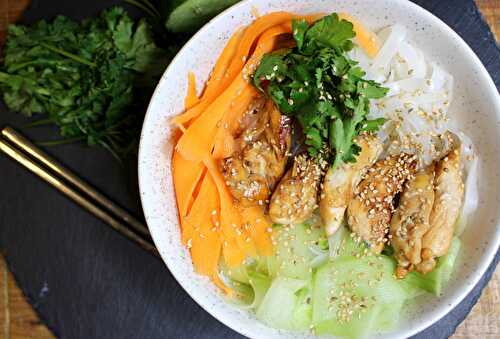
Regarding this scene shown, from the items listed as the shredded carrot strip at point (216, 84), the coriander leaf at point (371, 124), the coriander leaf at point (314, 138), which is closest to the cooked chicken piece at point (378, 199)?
the coriander leaf at point (371, 124)

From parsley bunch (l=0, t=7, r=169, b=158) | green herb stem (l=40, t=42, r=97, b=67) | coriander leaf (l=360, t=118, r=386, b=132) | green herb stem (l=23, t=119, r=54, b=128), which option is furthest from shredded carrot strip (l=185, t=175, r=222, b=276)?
green herb stem (l=23, t=119, r=54, b=128)

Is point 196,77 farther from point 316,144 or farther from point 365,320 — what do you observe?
point 365,320

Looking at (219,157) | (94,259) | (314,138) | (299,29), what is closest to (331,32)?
(299,29)

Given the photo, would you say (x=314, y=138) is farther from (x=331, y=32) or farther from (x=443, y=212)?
(x=443, y=212)

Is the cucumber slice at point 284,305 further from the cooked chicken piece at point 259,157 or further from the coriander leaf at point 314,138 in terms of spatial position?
the coriander leaf at point 314,138

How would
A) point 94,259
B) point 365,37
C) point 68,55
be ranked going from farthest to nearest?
point 94,259, point 68,55, point 365,37

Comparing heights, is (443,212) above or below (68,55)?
above

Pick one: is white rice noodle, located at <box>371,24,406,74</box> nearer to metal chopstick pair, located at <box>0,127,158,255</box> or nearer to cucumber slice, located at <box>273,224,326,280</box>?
cucumber slice, located at <box>273,224,326,280</box>
